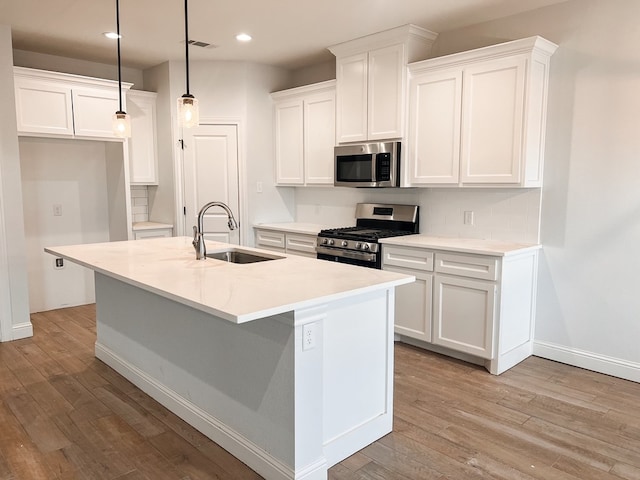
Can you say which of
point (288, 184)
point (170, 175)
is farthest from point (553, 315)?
point (170, 175)

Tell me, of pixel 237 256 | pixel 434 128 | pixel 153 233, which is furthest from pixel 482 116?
pixel 153 233

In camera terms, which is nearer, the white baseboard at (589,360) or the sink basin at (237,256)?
the sink basin at (237,256)

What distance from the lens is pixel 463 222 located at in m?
4.02

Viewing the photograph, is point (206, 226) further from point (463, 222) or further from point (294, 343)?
point (294, 343)

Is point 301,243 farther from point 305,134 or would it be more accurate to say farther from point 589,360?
point 589,360

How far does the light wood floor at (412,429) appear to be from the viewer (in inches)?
89.9

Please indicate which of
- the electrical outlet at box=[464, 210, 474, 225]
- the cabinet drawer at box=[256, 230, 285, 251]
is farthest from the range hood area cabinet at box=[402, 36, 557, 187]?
the cabinet drawer at box=[256, 230, 285, 251]

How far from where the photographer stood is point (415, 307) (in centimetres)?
381

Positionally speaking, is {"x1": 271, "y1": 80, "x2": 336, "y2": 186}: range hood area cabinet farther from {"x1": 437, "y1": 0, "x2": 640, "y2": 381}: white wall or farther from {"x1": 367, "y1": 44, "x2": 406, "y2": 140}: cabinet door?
{"x1": 437, "y1": 0, "x2": 640, "y2": 381}: white wall

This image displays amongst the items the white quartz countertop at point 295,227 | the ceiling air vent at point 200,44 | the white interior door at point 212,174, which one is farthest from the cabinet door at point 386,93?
the white interior door at point 212,174

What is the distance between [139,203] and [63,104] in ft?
4.70

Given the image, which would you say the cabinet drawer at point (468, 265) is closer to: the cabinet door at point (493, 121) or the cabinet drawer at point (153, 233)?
the cabinet door at point (493, 121)

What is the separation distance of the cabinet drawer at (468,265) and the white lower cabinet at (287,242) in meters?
1.41

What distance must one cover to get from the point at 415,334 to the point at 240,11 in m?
2.82
